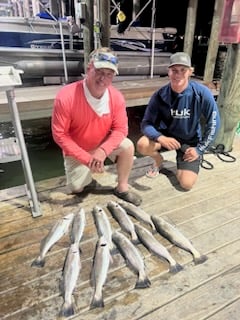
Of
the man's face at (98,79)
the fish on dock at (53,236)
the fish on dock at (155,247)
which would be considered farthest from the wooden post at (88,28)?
the fish on dock at (155,247)

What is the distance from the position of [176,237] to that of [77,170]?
3.42 ft

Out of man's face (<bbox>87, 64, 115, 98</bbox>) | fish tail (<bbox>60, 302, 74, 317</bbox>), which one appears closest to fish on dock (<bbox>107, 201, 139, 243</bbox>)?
fish tail (<bbox>60, 302, 74, 317</bbox>)

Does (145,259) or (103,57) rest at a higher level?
(103,57)

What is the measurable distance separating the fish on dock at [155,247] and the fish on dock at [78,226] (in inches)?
16.2

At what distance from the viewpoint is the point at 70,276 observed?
1669 mm

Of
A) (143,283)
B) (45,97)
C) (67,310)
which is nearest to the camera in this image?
(67,310)

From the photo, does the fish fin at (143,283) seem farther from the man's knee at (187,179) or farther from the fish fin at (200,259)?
the man's knee at (187,179)

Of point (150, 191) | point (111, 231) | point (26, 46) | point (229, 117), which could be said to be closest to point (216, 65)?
point (229, 117)

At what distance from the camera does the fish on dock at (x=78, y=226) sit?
199 centimetres

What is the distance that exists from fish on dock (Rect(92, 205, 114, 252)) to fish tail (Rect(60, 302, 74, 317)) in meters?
0.48

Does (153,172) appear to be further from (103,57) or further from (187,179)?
(103,57)

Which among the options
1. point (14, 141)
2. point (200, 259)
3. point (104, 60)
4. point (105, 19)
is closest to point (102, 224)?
point (200, 259)

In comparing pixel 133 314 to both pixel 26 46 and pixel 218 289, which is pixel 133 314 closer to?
pixel 218 289

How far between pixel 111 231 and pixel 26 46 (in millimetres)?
5569
